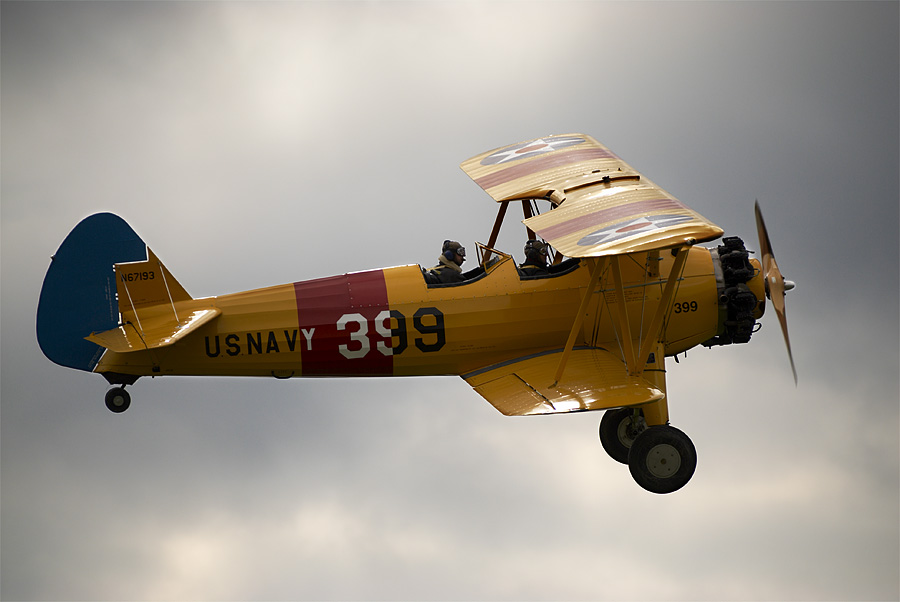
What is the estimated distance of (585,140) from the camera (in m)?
15.9

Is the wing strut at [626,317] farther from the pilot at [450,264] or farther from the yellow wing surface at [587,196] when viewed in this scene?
the pilot at [450,264]

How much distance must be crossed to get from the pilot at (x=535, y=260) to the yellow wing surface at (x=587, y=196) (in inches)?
20.7

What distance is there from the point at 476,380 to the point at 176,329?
131 inches

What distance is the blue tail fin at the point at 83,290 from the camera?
1331 centimetres

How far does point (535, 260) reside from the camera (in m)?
14.1

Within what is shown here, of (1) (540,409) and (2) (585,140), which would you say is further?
(2) (585,140)

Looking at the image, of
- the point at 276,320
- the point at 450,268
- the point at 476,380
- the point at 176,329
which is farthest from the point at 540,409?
the point at 176,329

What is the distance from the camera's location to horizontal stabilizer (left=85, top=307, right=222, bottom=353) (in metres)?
13.0

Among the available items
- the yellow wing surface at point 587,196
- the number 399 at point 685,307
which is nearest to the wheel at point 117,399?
the yellow wing surface at point 587,196

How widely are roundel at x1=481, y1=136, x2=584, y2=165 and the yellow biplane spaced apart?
4.71 feet

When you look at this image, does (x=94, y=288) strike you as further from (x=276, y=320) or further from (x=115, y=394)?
(x=276, y=320)

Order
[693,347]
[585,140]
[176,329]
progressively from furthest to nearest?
[585,140]
[693,347]
[176,329]

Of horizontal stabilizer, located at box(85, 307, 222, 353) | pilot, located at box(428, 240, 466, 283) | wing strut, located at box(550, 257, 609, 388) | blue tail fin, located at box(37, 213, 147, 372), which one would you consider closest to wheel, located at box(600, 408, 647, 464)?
wing strut, located at box(550, 257, 609, 388)

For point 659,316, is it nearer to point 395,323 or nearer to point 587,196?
point 587,196
